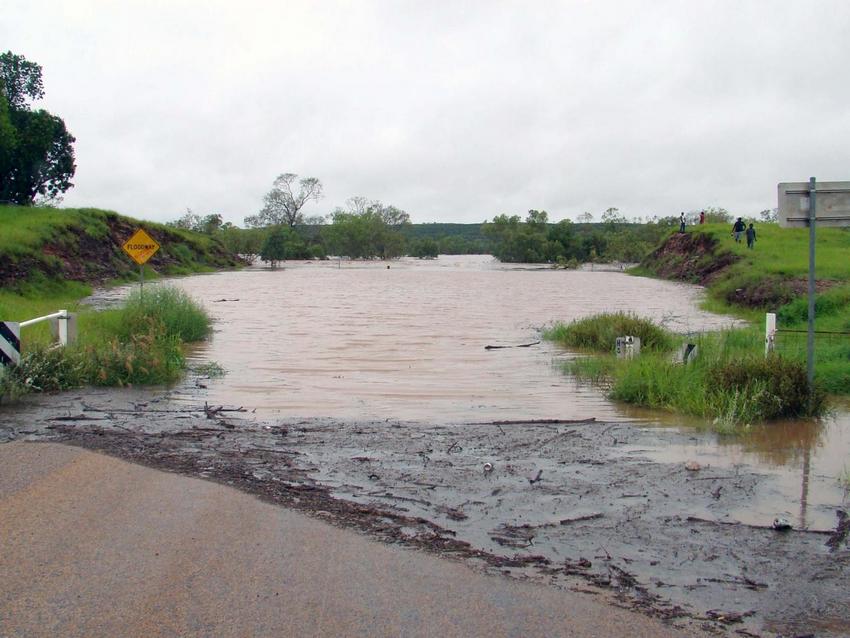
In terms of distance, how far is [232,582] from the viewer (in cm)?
529

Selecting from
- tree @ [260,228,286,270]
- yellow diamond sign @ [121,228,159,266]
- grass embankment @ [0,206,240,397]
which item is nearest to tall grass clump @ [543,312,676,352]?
grass embankment @ [0,206,240,397]

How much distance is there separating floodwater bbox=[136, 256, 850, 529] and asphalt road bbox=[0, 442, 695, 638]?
2807mm

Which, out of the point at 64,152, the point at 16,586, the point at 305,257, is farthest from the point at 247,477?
the point at 305,257

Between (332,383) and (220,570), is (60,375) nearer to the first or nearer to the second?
(332,383)

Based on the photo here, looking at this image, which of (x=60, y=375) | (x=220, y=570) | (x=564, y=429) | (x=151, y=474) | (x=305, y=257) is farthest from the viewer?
(x=305, y=257)

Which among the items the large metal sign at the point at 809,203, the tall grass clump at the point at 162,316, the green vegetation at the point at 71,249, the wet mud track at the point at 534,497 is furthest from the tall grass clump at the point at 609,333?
the green vegetation at the point at 71,249

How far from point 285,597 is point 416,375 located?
10.8 meters

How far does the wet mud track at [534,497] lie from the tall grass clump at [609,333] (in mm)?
8123

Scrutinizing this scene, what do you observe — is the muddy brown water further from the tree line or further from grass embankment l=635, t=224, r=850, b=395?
the tree line

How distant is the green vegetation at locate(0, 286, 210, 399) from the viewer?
12.3 meters

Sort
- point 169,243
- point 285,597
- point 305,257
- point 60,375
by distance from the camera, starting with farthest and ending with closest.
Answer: point 305,257
point 169,243
point 60,375
point 285,597

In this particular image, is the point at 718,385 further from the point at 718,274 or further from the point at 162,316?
the point at 718,274

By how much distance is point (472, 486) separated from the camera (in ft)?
25.7

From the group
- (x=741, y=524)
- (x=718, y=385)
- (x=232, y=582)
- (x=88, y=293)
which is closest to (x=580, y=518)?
(x=741, y=524)
